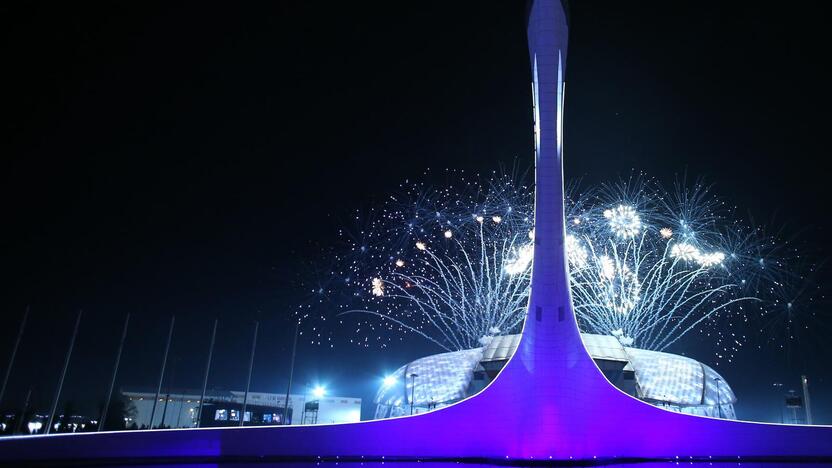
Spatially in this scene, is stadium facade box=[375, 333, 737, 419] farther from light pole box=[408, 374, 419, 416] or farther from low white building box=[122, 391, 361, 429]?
low white building box=[122, 391, 361, 429]

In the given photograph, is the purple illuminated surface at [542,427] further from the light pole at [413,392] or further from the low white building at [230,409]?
the low white building at [230,409]

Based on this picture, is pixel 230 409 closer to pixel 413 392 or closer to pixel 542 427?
pixel 413 392

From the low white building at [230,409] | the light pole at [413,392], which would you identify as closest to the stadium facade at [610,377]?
the light pole at [413,392]

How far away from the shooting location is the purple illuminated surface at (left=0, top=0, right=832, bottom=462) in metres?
16.1

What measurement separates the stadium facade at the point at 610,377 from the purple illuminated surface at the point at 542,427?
9.75 metres

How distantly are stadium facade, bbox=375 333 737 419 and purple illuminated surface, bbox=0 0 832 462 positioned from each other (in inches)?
384

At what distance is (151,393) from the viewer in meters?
63.9

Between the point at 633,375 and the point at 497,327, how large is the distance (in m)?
7.14

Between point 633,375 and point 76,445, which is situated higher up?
point 633,375

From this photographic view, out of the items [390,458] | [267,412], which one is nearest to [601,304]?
[390,458]

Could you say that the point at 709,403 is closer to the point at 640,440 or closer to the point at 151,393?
the point at 640,440

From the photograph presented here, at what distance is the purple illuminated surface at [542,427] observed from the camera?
634 inches

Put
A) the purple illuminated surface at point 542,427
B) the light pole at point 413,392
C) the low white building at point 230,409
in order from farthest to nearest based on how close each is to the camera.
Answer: the low white building at point 230,409 < the light pole at point 413,392 < the purple illuminated surface at point 542,427

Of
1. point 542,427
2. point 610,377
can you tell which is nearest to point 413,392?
point 610,377
